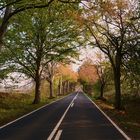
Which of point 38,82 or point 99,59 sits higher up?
point 99,59

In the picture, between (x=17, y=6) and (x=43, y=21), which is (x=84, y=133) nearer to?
(x=17, y=6)

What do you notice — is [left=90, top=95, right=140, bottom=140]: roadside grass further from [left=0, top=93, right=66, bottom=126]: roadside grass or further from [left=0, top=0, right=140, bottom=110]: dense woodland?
[left=0, top=93, right=66, bottom=126]: roadside grass

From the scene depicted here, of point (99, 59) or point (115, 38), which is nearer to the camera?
point (115, 38)

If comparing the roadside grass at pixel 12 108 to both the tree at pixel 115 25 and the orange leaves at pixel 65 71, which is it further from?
the orange leaves at pixel 65 71

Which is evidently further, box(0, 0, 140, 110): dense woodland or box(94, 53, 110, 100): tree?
box(94, 53, 110, 100): tree

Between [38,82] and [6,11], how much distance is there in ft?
67.9

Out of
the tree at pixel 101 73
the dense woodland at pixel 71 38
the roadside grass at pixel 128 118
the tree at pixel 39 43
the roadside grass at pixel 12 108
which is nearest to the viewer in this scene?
the roadside grass at pixel 128 118

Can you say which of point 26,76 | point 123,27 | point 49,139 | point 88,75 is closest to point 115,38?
point 123,27

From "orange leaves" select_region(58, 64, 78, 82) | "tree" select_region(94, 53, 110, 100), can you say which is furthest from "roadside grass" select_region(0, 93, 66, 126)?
"orange leaves" select_region(58, 64, 78, 82)

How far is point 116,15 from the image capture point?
29.7 meters

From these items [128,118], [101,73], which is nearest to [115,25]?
[128,118]

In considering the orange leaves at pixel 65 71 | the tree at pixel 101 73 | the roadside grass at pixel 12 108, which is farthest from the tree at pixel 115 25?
the orange leaves at pixel 65 71

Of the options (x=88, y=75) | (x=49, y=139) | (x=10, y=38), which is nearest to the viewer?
(x=49, y=139)

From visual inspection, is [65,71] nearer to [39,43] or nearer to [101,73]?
[101,73]
